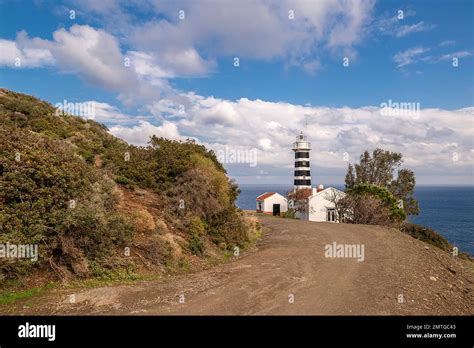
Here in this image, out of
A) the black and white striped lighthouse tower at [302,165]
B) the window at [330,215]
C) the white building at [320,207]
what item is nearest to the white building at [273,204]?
the black and white striped lighthouse tower at [302,165]

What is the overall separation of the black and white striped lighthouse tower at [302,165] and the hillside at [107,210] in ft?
105

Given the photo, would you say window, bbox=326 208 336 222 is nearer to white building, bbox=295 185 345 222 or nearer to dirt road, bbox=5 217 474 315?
white building, bbox=295 185 345 222

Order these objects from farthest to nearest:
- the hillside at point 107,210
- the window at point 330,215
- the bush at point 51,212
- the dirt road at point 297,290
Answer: the window at point 330,215
the hillside at point 107,210
the bush at point 51,212
the dirt road at point 297,290

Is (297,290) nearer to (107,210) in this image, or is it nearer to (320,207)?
(107,210)

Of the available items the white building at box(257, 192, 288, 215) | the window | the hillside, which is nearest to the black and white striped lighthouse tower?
the white building at box(257, 192, 288, 215)

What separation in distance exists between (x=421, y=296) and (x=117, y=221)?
9.24m

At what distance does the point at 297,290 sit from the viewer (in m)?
8.92

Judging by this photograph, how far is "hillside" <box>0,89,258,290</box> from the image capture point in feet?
29.5

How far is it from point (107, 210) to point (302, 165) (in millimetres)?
39515

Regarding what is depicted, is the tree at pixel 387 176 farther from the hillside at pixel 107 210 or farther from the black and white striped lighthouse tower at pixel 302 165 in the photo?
the hillside at pixel 107 210

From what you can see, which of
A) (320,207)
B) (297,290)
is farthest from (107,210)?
(320,207)

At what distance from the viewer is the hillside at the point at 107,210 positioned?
8984 mm
